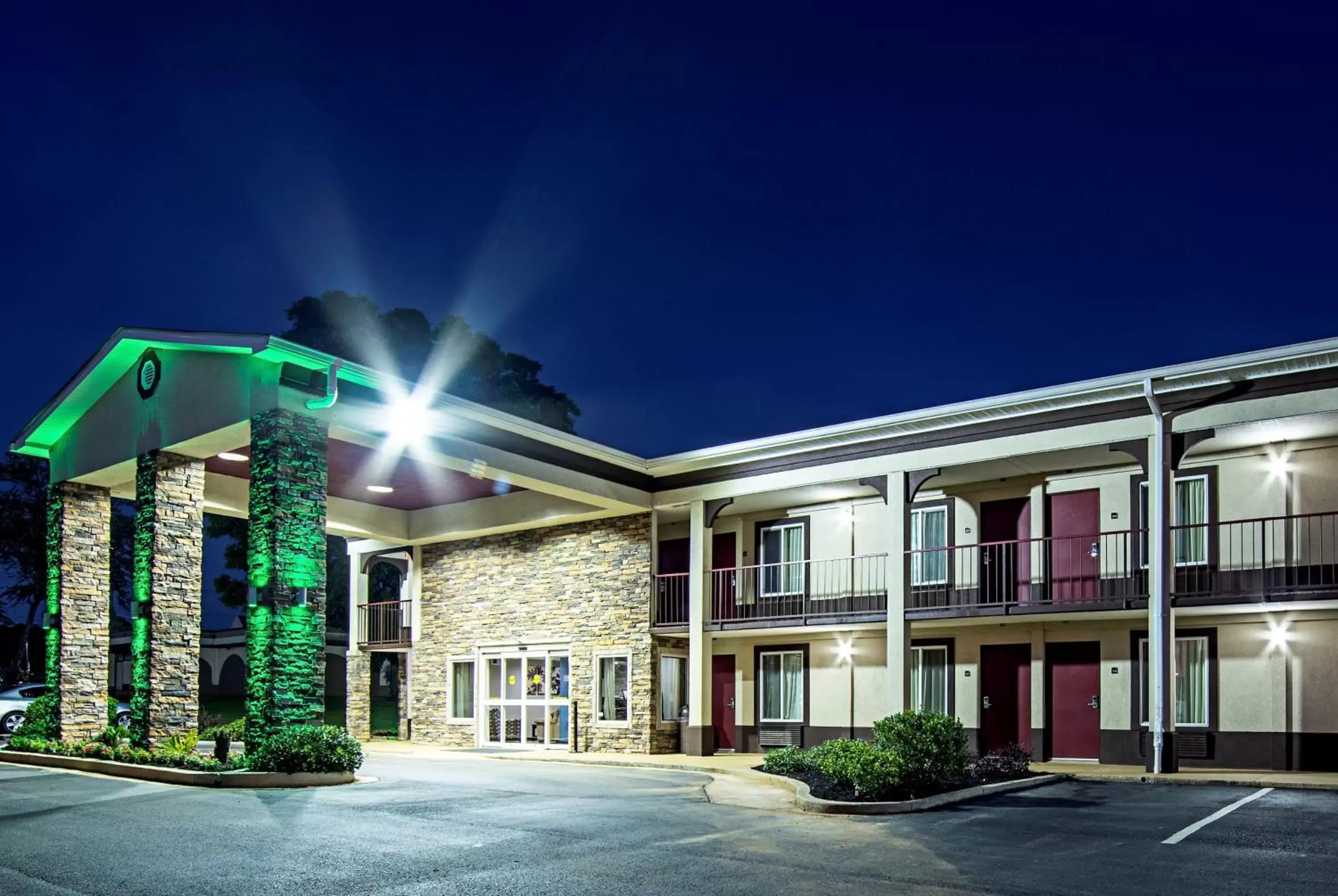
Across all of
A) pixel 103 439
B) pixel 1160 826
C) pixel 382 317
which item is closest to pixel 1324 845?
pixel 1160 826

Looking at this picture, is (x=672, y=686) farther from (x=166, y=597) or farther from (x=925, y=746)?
(x=925, y=746)

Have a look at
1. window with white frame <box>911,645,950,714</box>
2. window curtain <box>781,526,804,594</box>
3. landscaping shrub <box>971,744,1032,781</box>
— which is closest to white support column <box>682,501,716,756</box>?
window curtain <box>781,526,804,594</box>

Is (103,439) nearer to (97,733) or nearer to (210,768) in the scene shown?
Result: (97,733)

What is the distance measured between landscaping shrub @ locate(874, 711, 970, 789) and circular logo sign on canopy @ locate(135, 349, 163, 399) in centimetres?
1285

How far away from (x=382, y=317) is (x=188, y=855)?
29.2 m

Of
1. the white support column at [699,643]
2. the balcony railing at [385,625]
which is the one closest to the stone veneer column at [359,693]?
the balcony railing at [385,625]

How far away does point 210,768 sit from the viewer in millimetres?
15406

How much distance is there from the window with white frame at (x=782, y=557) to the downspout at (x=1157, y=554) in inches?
301

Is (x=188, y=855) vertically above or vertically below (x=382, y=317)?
below

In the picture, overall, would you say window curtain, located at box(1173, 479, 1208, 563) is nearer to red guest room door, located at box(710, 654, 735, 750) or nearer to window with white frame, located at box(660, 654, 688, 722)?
red guest room door, located at box(710, 654, 735, 750)

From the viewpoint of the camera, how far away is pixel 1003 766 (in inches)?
627

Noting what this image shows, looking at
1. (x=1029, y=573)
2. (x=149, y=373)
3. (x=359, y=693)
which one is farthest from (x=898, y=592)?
(x=359, y=693)

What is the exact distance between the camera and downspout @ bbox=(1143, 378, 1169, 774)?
1698 cm

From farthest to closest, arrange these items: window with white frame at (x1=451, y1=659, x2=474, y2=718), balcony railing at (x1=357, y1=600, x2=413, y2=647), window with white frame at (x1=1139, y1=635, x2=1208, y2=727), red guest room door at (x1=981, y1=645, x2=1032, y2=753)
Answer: balcony railing at (x1=357, y1=600, x2=413, y2=647) < window with white frame at (x1=451, y1=659, x2=474, y2=718) < red guest room door at (x1=981, y1=645, x2=1032, y2=753) < window with white frame at (x1=1139, y1=635, x2=1208, y2=727)
